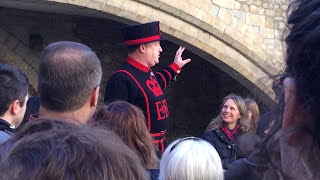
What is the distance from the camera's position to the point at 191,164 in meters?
1.91

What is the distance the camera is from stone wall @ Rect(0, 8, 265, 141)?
23.9 feet

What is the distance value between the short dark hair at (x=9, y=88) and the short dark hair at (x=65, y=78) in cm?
76

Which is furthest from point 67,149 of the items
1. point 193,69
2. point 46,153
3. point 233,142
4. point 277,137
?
point 193,69

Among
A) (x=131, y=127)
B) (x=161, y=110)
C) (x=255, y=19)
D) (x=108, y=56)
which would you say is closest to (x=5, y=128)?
(x=131, y=127)

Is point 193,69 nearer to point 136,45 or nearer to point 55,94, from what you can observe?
point 136,45

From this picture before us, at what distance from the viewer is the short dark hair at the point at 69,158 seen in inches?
34.5

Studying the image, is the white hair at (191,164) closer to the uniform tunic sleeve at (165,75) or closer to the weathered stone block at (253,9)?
the uniform tunic sleeve at (165,75)

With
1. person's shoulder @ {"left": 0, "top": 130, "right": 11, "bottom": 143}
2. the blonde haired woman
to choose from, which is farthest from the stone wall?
person's shoulder @ {"left": 0, "top": 130, "right": 11, "bottom": 143}

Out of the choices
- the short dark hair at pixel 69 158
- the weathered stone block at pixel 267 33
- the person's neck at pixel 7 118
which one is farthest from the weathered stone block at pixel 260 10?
the short dark hair at pixel 69 158

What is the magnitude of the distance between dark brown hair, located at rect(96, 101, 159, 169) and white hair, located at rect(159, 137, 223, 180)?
360 millimetres

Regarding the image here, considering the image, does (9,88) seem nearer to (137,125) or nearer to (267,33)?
(137,125)

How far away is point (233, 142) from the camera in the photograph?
13.3ft

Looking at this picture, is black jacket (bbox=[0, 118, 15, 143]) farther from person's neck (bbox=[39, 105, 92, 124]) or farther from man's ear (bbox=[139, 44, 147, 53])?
man's ear (bbox=[139, 44, 147, 53])

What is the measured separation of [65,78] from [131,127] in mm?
644
